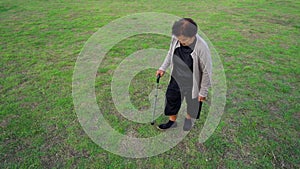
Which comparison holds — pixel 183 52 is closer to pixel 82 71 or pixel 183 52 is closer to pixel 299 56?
pixel 82 71

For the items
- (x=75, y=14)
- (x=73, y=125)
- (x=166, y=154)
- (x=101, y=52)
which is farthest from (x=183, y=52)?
(x=75, y=14)

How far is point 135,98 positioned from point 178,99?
1198 millimetres

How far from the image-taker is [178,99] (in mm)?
3225

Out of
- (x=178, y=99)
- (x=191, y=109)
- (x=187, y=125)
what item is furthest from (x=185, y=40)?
(x=187, y=125)

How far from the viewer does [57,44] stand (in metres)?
6.39

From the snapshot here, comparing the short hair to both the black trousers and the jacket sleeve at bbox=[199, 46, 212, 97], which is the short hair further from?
the black trousers

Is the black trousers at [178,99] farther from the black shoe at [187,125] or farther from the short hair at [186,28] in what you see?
the short hair at [186,28]

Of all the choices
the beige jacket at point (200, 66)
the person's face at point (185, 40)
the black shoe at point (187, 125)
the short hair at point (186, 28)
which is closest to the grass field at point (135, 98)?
the black shoe at point (187, 125)

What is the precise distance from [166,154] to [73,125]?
150 centimetres

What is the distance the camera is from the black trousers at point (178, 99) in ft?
10.2

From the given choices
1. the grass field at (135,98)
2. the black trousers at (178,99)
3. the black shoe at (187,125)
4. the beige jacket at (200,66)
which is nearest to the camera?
the beige jacket at (200,66)

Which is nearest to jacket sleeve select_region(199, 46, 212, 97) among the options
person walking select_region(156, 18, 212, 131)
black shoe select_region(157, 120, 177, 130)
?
person walking select_region(156, 18, 212, 131)

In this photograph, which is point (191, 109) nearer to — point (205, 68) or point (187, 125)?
point (187, 125)

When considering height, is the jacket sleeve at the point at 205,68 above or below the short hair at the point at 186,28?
below
